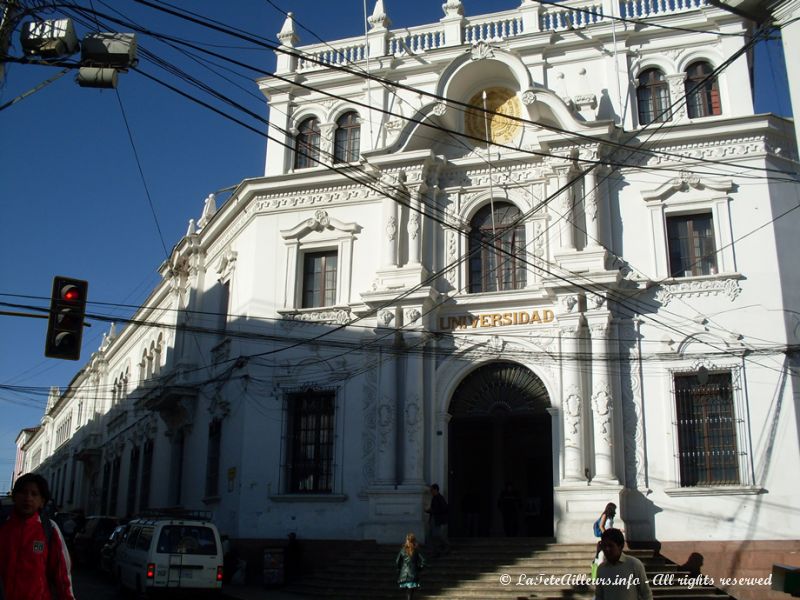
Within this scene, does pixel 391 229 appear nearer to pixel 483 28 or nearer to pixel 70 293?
pixel 483 28

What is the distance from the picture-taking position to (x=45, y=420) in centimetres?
7288

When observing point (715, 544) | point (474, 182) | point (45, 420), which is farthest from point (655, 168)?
point (45, 420)

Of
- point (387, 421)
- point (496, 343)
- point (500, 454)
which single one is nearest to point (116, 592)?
point (387, 421)

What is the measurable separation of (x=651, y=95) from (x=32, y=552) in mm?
19157

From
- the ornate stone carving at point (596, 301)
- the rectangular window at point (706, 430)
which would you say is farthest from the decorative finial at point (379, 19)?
the rectangular window at point (706, 430)

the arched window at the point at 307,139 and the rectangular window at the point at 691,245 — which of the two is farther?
the arched window at the point at 307,139

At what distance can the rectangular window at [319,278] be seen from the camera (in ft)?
75.5

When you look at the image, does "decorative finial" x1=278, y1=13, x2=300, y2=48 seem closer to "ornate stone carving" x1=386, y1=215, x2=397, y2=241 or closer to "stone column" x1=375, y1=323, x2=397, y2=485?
"ornate stone carving" x1=386, y1=215, x2=397, y2=241

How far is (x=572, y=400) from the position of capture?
19.3 meters

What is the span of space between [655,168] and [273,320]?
10.0m

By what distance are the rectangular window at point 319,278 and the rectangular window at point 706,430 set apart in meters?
8.84

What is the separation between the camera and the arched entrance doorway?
20.8 m

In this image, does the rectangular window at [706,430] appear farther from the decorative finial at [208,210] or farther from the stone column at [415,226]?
the decorative finial at [208,210]

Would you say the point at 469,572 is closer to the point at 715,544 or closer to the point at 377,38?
the point at 715,544
